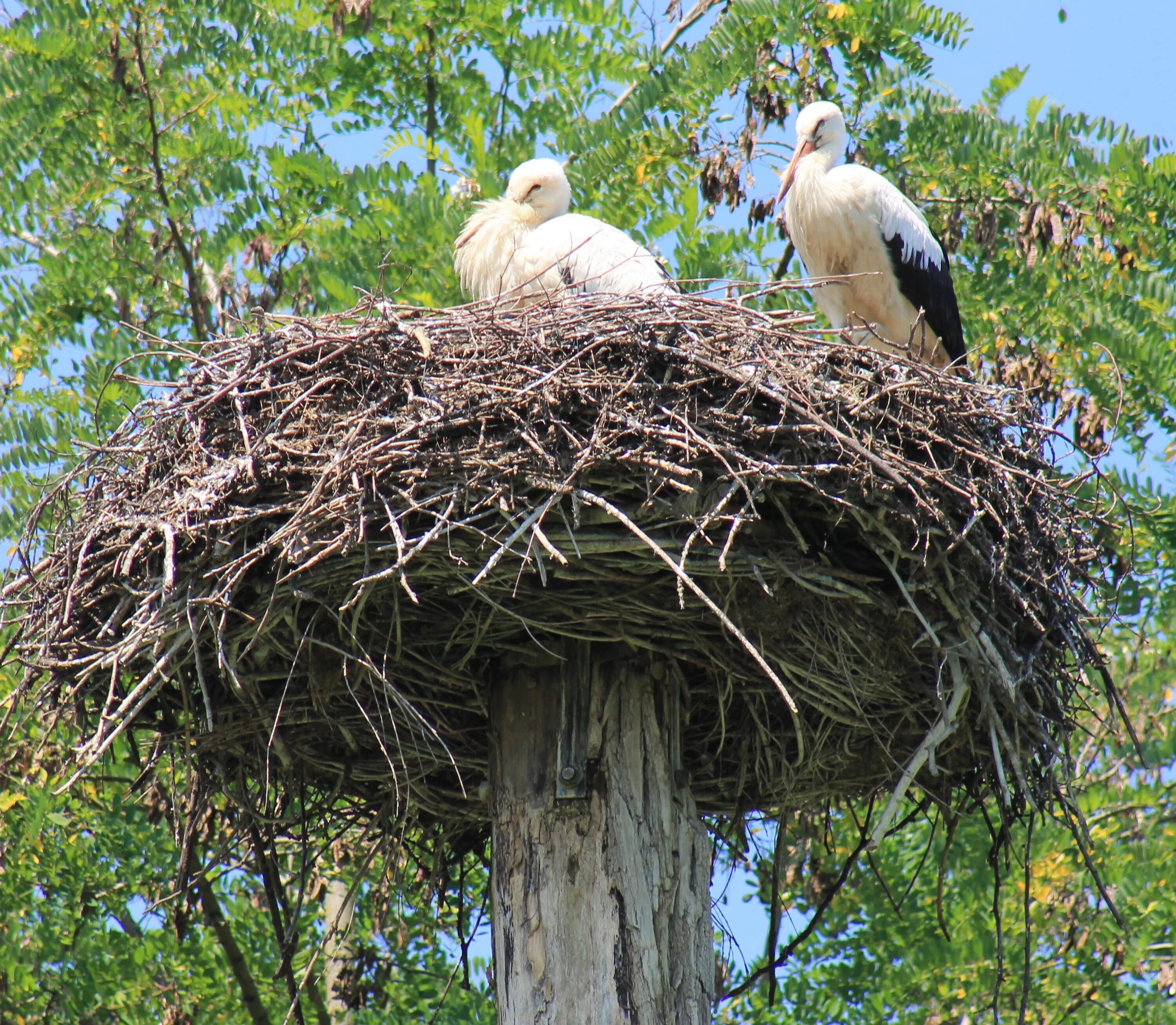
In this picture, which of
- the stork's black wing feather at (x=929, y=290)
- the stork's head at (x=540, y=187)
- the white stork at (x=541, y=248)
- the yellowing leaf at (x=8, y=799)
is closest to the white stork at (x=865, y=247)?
the stork's black wing feather at (x=929, y=290)

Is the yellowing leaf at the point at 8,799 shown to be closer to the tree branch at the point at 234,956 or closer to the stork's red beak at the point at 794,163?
the tree branch at the point at 234,956

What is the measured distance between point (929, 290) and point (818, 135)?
0.96 metres

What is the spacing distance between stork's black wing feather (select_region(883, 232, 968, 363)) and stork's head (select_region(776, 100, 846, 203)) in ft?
2.06

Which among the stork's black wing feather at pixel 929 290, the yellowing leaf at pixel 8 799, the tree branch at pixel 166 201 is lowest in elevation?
the yellowing leaf at pixel 8 799

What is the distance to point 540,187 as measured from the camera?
7.27 metres

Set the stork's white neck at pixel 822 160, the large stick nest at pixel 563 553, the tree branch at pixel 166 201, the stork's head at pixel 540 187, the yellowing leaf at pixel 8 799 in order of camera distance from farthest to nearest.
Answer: the tree branch at pixel 166 201, the yellowing leaf at pixel 8 799, the stork's head at pixel 540 187, the stork's white neck at pixel 822 160, the large stick nest at pixel 563 553

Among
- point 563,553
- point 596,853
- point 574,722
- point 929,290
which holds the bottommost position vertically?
point 596,853

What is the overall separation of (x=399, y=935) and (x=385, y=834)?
9.77ft

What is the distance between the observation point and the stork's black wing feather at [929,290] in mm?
6941

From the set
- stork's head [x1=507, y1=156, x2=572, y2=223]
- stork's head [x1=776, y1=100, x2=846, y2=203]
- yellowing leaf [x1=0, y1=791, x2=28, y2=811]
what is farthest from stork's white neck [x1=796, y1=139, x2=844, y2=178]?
yellowing leaf [x1=0, y1=791, x2=28, y2=811]

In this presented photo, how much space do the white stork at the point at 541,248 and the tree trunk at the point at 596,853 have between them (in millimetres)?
2289

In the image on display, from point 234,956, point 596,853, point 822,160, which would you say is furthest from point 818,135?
point 234,956

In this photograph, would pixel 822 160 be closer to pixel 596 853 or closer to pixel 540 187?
pixel 540 187

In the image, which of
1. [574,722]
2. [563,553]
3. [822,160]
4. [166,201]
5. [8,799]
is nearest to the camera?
[563,553]
